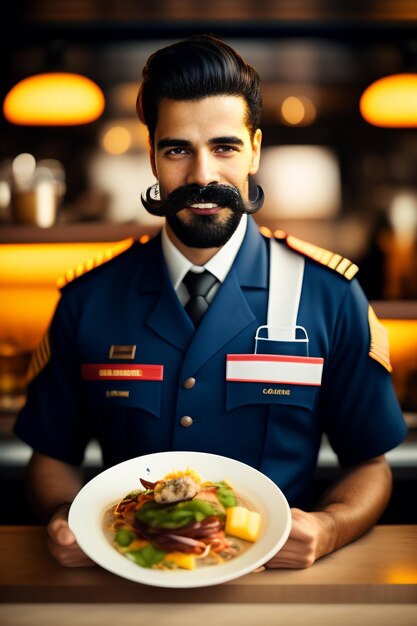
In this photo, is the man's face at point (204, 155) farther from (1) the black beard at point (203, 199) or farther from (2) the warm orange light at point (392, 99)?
(2) the warm orange light at point (392, 99)

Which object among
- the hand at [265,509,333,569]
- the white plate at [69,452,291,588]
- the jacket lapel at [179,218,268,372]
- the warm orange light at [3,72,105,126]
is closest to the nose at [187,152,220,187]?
the jacket lapel at [179,218,268,372]

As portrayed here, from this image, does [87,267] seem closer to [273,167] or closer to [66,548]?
[66,548]

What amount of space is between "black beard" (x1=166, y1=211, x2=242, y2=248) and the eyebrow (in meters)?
0.13

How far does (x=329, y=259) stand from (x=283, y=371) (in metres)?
0.26

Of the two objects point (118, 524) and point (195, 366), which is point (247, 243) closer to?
point (195, 366)

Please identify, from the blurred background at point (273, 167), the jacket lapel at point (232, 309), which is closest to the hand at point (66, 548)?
the jacket lapel at point (232, 309)

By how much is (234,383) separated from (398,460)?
1.05 metres

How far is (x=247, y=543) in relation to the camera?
929 millimetres

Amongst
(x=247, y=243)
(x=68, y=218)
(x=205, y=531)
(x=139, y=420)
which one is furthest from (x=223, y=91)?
(x=68, y=218)

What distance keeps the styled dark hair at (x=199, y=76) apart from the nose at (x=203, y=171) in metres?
0.11

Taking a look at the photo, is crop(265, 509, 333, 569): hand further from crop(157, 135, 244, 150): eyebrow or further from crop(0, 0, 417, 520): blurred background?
crop(0, 0, 417, 520): blurred background

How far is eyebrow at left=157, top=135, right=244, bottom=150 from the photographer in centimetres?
113

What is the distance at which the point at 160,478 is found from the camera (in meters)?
1.08

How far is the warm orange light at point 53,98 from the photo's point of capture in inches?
78.6
